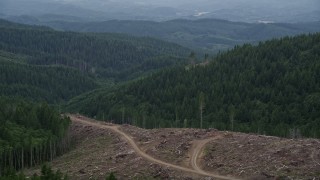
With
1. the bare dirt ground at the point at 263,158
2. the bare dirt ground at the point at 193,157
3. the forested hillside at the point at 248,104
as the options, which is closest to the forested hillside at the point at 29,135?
the bare dirt ground at the point at 193,157

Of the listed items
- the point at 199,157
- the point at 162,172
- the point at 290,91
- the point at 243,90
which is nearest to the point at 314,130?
the point at 290,91

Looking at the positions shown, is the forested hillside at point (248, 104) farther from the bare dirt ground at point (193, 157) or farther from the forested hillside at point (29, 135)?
the bare dirt ground at point (193, 157)

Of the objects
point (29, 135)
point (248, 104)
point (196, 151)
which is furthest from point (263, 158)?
point (248, 104)

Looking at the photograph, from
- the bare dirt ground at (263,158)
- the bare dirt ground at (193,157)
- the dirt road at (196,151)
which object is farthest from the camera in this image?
the dirt road at (196,151)

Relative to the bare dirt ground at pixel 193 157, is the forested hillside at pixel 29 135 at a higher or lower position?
lower

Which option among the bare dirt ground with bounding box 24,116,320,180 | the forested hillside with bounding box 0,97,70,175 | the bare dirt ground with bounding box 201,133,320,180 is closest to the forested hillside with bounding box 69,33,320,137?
the forested hillside with bounding box 0,97,70,175

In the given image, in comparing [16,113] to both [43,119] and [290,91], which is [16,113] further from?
[290,91]

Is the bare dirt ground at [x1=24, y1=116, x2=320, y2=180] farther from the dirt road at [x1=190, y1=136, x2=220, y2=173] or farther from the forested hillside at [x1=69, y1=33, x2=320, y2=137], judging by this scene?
the forested hillside at [x1=69, y1=33, x2=320, y2=137]

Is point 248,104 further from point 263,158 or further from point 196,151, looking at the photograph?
point 263,158
